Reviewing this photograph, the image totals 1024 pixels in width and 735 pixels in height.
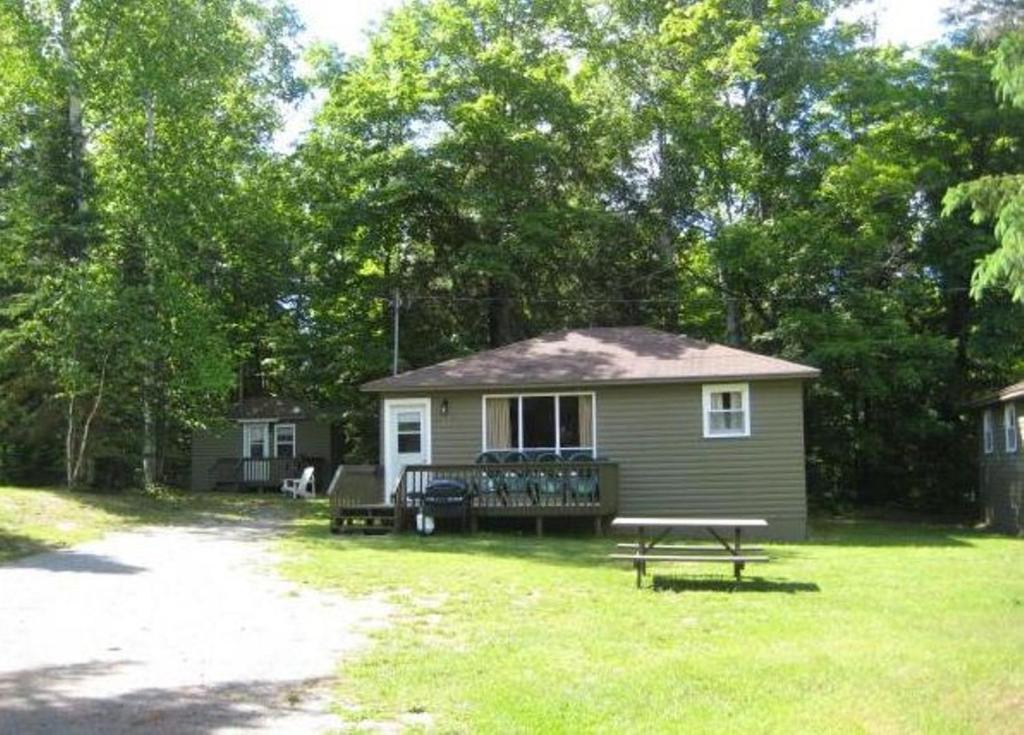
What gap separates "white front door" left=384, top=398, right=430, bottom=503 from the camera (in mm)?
20469

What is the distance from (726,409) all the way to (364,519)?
22.6ft

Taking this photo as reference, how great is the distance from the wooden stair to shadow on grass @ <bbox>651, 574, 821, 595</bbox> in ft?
25.3

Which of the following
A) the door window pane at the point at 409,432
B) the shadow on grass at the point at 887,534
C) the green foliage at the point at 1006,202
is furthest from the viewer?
the door window pane at the point at 409,432

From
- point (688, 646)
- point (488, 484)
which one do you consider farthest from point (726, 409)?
point (688, 646)

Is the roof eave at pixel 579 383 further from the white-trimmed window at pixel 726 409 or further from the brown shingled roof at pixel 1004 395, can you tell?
the brown shingled roof at pixel 1004 395

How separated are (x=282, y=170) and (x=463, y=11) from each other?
7.00 metres

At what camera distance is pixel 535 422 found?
66.8 feet

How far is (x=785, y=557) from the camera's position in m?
15.2

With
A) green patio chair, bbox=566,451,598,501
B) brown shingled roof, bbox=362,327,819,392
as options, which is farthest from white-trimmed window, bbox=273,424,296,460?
green patio chair, bbox=566,451,598,501

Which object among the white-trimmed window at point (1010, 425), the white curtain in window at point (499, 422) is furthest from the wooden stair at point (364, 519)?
the white-trimmed window at point (1010, 425)

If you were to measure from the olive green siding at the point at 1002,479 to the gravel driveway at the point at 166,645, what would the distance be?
1611 centimetres

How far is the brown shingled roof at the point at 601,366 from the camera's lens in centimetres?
1912

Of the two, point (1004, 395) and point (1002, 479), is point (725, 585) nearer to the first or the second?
point (1004, 395)

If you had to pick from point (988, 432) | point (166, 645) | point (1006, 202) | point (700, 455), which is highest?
point (1006, 202)
